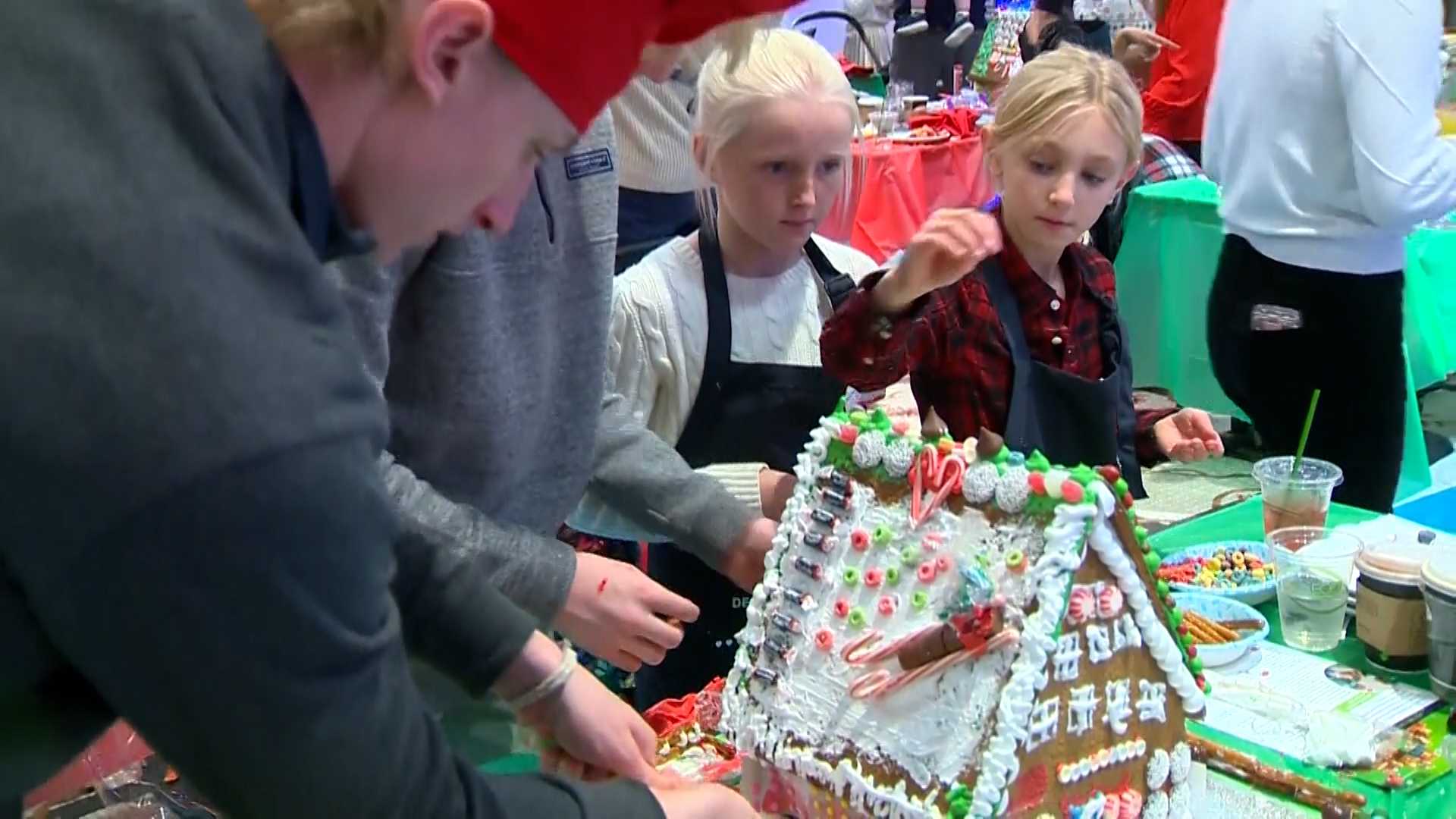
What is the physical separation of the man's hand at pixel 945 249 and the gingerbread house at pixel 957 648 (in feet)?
1.36

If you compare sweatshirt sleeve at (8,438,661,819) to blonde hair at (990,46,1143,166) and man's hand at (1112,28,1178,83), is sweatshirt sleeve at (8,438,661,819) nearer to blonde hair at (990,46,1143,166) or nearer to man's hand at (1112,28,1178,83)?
blonde hair at (990,46,1143,166)

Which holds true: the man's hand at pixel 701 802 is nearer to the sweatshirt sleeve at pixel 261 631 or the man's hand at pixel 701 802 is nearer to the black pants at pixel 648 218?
the sweatshirt sleeve at pixel 261 631

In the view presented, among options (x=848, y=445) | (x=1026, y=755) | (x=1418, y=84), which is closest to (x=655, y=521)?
(x=848, y=445)

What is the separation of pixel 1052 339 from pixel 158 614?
5.07 ft

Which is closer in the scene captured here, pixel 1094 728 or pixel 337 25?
pixel 337 25

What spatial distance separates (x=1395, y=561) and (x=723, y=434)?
2.74 ft

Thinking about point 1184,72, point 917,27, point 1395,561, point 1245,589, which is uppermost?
point 1395,561

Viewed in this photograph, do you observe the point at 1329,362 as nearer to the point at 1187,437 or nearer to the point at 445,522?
the point at 1187,437

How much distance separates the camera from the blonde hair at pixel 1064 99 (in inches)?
73.4

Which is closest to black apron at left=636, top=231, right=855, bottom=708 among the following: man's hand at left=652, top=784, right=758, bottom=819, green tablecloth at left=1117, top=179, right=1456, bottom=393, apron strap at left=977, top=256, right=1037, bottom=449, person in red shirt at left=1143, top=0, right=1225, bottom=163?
apron strap at left=977, top=256, right=1037, bottom=449

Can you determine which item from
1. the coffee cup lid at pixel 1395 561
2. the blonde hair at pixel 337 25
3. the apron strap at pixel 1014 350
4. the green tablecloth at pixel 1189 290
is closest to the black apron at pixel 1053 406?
the apron strap at pixel 1014 350

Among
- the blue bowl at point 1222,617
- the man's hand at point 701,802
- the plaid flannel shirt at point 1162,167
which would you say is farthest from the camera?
the plaid flannel shirt at point 1162,167

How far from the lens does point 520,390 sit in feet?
3.87

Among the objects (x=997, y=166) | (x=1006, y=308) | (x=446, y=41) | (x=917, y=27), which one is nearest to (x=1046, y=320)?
(x=1006, y=308)
